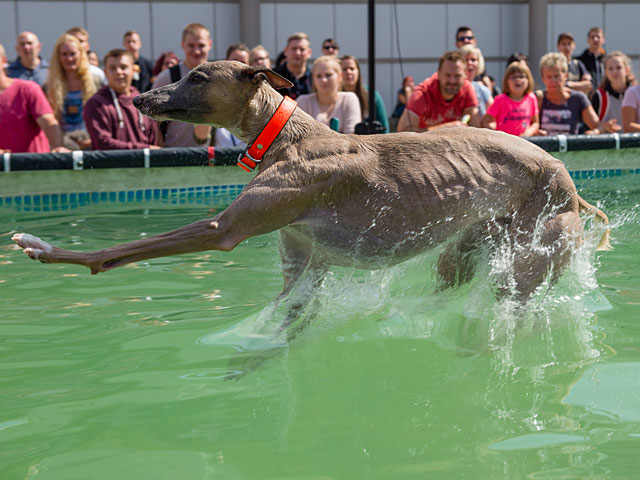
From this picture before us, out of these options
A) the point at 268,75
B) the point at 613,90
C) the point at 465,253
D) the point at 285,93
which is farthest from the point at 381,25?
the point at 268,75

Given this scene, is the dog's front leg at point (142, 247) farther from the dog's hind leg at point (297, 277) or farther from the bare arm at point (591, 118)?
the bare arm at point (591, 118)

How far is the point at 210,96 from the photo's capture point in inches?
152

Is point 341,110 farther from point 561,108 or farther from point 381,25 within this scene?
point 381,25

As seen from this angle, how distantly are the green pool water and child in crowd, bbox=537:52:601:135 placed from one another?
15.0 feet

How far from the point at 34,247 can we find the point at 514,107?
22.8 feet

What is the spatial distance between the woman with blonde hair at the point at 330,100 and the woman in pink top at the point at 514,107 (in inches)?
63.6

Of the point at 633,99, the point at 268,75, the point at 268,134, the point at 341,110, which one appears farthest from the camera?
the point at 633,99

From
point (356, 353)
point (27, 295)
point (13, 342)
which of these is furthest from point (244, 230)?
point (27, 295)

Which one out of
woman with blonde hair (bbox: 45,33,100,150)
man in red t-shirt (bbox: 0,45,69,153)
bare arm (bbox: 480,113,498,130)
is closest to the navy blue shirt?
woman with blonde hair (bbox: 45,33,100,150)

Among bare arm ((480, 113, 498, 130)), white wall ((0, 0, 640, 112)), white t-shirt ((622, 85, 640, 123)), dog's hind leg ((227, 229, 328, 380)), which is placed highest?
white wall ((0, 0, 640, 112))

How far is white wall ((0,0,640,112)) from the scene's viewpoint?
14406mm

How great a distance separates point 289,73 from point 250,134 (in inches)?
235

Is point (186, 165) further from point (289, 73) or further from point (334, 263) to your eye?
point (334, 263)

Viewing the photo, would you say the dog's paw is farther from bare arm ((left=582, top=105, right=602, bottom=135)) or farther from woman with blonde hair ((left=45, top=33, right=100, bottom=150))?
bare arm ((left=582, top=105, right=602, bottom=135))
